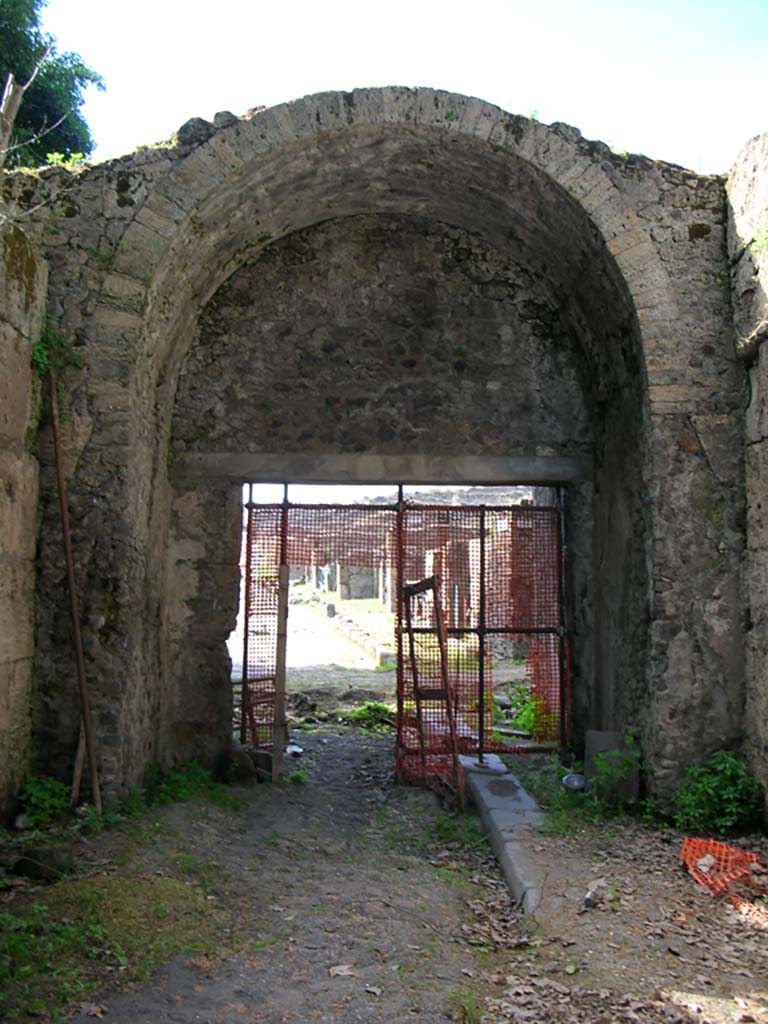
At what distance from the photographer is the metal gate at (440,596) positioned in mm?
7504

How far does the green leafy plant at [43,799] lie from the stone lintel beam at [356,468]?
259cm

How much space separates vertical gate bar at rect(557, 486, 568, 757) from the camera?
746 centimetres

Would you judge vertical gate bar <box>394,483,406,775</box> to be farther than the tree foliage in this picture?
No

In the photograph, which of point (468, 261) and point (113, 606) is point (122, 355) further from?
point (468, 261)

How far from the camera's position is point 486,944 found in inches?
167

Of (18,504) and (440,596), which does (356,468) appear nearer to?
(440,596)

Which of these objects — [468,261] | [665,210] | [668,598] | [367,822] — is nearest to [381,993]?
[367,822]

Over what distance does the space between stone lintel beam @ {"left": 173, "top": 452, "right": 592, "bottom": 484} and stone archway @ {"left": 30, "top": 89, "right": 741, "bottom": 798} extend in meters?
0.51

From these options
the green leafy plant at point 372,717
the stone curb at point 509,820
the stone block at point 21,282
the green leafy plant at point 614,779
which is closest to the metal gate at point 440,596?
the stone curb at point 509,820

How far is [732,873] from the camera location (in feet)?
15.6

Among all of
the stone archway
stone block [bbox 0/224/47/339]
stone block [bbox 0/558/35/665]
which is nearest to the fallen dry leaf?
the stone archway

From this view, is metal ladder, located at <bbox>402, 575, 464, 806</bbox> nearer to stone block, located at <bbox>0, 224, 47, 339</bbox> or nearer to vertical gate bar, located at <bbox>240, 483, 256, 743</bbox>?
vertical gate bar, located at <bbox>240, 483, 256, 743</bbox>

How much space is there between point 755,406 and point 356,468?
3.09 meters

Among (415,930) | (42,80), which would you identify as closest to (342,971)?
(415,930)
